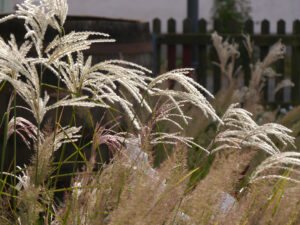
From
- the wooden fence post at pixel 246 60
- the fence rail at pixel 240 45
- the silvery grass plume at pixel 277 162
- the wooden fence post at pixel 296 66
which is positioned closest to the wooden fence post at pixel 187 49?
the fence rail at pixel 240 45

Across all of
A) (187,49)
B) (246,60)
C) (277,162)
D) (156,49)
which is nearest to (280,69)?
(246,60)

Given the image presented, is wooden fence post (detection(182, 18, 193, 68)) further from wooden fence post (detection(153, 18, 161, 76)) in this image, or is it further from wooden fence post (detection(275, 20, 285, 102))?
wooden fence post (detection(275, 20, 285, 102))

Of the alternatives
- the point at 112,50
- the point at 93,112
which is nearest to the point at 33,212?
the point at 93,112

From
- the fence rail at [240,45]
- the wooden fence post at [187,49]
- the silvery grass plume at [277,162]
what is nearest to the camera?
the silvery grass plume at [277,162]

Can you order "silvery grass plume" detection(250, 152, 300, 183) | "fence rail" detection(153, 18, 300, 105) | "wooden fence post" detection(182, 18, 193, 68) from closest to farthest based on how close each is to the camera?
"silvery grass plume" detection(250, 152, 300, 183) < "fence rail" detection(153, 18, 300, 105) < "wooden fence post" detection(182, 18, 193, 68)

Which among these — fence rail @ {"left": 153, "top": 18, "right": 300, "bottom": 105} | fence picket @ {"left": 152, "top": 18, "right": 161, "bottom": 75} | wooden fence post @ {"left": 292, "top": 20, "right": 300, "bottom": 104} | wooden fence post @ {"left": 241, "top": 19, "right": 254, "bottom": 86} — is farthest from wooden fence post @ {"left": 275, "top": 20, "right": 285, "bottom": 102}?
fence picket @ {"left": 152, "top": 18, "right": 161, "bottom": 75}

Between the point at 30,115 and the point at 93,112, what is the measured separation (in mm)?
265

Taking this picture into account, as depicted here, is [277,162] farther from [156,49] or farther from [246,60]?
[156,49]

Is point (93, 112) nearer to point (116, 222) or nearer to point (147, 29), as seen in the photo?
point (147, 29)

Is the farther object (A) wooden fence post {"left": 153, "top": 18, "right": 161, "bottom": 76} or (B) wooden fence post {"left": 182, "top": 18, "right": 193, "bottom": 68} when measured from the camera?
(B) wooden fence post {"left": 182, "top": 18, "right": 193, "bottom": 68}

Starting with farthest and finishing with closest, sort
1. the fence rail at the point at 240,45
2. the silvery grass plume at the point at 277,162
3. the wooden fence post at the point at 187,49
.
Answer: the wooden fence post at the point at 187,49, the fence rail at the point at 240,45, the silvery grass plume at the point at 277,162

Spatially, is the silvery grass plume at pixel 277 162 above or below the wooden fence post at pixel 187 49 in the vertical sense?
above

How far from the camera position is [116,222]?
665 mm

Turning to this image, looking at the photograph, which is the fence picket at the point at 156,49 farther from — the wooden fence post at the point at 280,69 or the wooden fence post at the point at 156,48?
the wooden fence post at the point at 280,69
